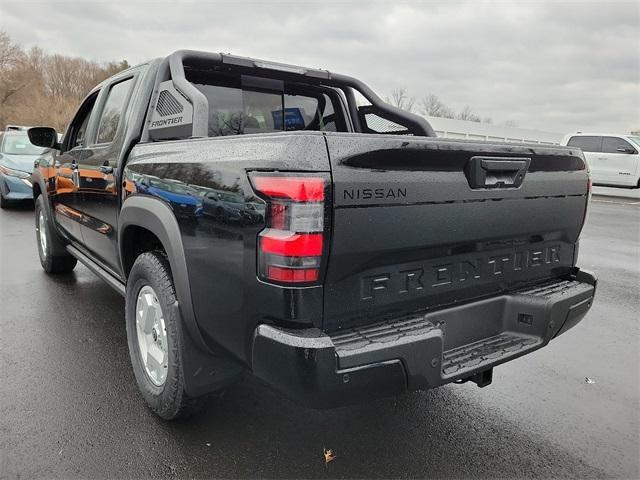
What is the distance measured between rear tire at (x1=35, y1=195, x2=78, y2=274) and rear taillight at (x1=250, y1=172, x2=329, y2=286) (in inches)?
158

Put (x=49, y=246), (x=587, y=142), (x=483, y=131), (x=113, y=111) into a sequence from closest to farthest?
(x=113, y=111) → (x=49, y=246) → (x=587, y=142) → (x=483, y=131)

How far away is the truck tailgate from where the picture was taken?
1.90 metres

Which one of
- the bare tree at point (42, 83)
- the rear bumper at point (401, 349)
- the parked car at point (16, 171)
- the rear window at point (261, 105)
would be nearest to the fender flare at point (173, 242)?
the rear bumper at point (401, 349)

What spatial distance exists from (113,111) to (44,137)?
4.73 ft

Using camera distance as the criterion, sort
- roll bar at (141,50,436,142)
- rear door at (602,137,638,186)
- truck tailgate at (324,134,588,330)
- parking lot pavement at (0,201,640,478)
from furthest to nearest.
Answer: rear door at (602,137,638,186), roll bar at (141,50,436,142), parking lot pavement at (0,201,640,478), truck tailgate at (324,134,588,330)

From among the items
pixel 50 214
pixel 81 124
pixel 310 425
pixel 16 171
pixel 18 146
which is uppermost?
pixel 81 124

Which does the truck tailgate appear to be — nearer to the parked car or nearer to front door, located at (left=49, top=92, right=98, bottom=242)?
front door, located at (left=49, top=92, right=98, bottom=242)

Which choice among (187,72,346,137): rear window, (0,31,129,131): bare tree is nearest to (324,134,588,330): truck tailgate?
(187,72,346,137): rear window

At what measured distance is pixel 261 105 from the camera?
3.58m

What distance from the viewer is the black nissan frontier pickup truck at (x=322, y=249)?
1.84 m

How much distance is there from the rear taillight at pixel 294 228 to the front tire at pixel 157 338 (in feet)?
2.62

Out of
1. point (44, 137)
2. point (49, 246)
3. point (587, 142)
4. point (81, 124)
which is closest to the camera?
point (81, 124)

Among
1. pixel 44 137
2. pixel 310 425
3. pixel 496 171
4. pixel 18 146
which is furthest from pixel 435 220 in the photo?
pixel 18 146

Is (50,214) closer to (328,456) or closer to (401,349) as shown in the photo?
(328,456)
